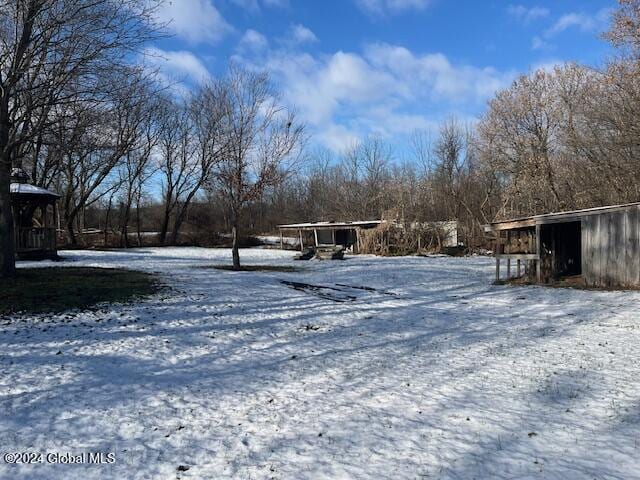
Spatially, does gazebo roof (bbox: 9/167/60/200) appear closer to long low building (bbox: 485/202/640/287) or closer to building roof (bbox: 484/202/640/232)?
building roof (bbox: 484/202/640/232)

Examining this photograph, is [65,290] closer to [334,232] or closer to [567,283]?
[567,283]

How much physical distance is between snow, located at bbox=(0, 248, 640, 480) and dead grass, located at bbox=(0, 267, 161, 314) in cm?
77

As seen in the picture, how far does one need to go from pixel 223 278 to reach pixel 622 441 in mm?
12065

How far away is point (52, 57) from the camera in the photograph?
36.3 ft

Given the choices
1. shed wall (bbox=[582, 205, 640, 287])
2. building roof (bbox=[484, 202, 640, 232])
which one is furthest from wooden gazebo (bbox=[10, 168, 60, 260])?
shed wall (bbox=[582, 205, 640, 287])

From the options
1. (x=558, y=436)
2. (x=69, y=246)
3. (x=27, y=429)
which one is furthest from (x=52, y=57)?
(x=69, y=246)

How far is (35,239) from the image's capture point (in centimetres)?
2081

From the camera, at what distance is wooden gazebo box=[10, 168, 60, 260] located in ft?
66.5

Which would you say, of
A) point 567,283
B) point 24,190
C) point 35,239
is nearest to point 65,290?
point 35,239

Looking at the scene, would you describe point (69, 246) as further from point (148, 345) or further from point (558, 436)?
point (558, 436)

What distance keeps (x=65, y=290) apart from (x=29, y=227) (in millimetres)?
12367

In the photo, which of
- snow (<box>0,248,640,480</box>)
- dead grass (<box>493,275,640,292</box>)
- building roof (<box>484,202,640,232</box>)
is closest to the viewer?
snow (<box>0,248,640,480</box>)

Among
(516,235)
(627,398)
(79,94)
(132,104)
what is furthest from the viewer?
(516,235)

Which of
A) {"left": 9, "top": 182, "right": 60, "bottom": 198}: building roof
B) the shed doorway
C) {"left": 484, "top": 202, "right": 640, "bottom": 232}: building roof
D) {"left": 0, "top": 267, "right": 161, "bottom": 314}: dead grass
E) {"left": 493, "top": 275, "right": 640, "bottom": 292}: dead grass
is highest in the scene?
{"left": 9, "top": 182, "right": 60, "bottom": 198}: building roof
